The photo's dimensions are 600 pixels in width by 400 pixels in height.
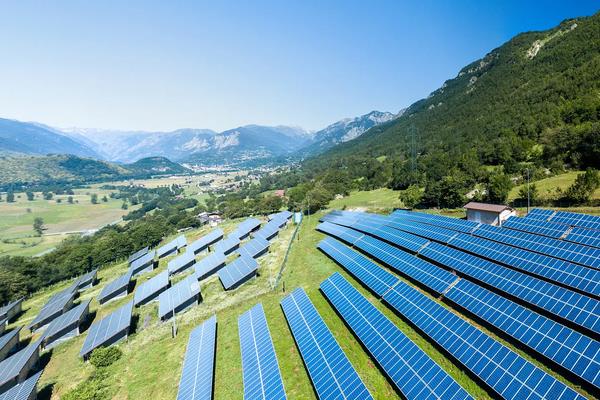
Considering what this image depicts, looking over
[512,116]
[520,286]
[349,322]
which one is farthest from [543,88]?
[349,322]

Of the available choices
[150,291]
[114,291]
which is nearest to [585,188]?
[150,291]

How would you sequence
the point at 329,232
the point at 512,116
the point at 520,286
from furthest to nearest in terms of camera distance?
the point at 512,116 → the point at 329,232 → the point at 520,286

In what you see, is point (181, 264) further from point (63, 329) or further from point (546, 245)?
point (546, 245)

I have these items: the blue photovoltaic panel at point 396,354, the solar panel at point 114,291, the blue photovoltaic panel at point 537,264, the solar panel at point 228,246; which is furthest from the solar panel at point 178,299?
the blue photovoltaic panel at point 537,264

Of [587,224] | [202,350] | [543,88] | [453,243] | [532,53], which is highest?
[532,53]

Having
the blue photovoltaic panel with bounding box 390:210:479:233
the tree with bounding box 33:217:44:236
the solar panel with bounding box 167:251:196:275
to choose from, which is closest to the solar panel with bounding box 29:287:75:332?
the solar panel with bounding box 167:251:196:275

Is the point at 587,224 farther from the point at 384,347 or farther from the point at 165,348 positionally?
the point at 165,348

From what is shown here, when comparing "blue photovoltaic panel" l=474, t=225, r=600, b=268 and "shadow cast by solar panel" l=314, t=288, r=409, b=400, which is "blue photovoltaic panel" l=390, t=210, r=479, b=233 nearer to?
"blue photovoltaic panel" l=474, t=225, r=600, b=268
